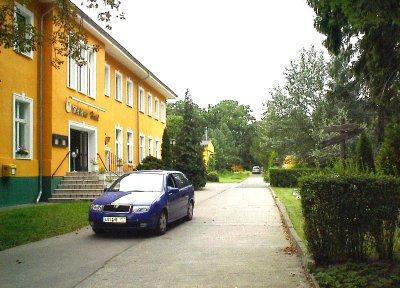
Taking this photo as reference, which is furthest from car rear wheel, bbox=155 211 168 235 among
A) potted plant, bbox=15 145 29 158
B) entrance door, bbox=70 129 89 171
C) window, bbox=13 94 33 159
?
entrance door, bbox=70 129 89 171

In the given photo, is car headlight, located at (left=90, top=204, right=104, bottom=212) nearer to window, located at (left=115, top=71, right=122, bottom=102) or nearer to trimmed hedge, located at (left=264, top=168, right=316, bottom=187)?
window, located at (left=115, top=71, right=122, bottom=102)

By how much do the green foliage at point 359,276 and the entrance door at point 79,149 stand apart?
17.8 meters

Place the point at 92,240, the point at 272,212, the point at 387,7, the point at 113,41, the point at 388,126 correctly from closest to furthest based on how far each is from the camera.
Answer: the point at 387,7 < the point at 92,240 < the point at 388,126 < the point at 272,212 < the point at 113,41

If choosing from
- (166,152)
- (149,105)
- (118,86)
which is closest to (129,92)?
(118,86)

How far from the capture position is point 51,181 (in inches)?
758

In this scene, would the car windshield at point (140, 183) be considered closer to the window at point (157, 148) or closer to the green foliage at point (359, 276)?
the green foliage at point (359, 276)

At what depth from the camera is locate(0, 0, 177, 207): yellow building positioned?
17.1m

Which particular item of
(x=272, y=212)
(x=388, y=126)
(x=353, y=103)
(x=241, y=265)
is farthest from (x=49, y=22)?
(x=353, y=103)

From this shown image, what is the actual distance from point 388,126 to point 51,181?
41.9 feet

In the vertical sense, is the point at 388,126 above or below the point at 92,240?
above

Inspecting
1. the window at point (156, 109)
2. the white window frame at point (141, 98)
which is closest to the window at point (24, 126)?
the white window frame at point (141, 98)

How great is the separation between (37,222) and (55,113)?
7666 mm

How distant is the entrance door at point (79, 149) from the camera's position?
2309 cm

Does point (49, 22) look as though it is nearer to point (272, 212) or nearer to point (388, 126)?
point (272, 212)
